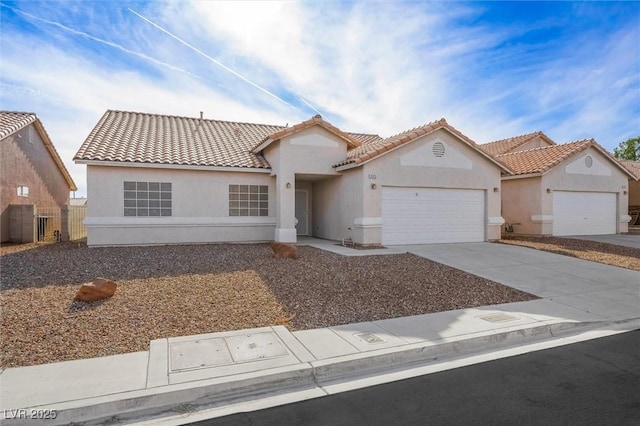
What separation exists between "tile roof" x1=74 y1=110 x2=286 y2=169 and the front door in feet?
9.25

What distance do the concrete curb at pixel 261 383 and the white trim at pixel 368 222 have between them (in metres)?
8.18

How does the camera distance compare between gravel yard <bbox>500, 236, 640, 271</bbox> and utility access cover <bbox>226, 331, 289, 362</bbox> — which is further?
gravel yard <bbox>500, 236, 640, 271</bbox>

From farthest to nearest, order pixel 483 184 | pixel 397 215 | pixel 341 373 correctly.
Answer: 1. pixel 483 184
2. pixel 397 215
3. pixel 341 373

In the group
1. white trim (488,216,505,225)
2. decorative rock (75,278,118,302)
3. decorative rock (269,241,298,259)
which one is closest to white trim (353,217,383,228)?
decorative rock (269,241,298,259)

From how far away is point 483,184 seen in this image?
52.2ft

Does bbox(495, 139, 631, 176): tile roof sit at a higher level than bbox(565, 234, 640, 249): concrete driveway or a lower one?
higher

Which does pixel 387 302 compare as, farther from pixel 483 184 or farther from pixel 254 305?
pixel 483 184

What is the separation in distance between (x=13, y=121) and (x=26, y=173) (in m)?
2.61

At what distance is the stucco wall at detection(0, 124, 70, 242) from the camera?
57.2 ft

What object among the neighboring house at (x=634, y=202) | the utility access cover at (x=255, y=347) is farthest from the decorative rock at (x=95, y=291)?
the neighboring house at (x=634, y=202)

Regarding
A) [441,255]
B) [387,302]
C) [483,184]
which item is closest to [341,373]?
[387,302]

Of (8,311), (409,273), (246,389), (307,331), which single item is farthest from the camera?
(409,273)

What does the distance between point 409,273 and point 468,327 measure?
3676 millimetres

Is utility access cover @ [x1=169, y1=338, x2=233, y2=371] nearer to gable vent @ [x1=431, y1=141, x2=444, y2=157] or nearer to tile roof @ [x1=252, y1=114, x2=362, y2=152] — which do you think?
tile roof @ [x1=252, y1=114, x2=362, y2=152]
